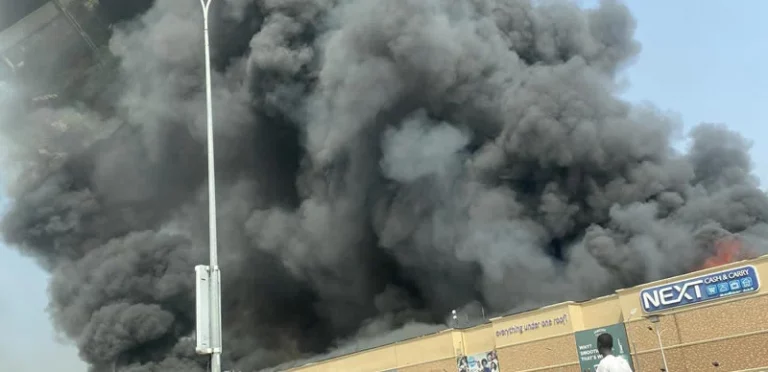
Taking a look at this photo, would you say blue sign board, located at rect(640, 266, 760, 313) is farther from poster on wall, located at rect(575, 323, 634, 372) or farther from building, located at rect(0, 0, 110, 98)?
building, located at rect(0, 0, 110, 98)

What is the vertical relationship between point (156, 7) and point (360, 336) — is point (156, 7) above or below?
above

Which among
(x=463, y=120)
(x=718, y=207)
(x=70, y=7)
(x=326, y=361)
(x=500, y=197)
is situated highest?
(x=70, y=7)

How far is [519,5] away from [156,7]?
22.8 m

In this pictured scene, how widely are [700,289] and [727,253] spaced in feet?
15.0

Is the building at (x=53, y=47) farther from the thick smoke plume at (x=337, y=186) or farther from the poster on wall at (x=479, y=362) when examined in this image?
the poster on wall at (x=479, y=362)

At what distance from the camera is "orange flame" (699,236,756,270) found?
30.5 m

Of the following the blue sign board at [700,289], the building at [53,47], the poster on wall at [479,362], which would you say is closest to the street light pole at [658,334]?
the blue sign board at [700,289]

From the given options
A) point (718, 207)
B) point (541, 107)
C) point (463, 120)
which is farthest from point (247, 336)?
point (718, 207)

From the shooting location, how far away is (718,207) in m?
32.5

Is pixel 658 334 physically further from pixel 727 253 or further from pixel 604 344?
pixel 604 344

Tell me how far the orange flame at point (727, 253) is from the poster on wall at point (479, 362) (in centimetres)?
1109

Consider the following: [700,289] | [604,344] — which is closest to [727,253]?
[700,289]

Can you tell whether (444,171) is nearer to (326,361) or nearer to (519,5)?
(519,5)

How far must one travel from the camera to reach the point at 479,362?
35.8 m
